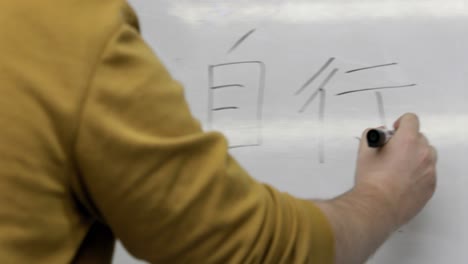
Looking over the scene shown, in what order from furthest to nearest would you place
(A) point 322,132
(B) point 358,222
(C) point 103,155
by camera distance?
(A) point 322,132
(B) point 358,222
(C) point 103,155

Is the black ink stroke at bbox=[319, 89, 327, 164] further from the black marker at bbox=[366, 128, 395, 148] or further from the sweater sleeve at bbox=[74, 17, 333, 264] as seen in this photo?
the sweater sleeve at bbox=[74, 17, 333, 264]

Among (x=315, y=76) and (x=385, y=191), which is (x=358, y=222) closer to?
(x=385, y=191)

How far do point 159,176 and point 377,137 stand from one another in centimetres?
26

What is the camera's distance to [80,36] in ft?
0.98

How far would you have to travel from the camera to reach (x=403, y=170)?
516 millimetres

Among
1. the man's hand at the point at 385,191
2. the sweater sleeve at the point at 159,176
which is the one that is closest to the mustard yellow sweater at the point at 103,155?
the sweater sleeve at the point at 159,176

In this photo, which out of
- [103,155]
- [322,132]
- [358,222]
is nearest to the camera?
[103,155]

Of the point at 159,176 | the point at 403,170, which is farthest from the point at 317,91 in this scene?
the point at 159,176

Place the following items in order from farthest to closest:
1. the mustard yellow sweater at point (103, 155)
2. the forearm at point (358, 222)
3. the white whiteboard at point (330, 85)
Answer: the white whiteboard at point (330, 85), the forearm at point (358, 222), the mustard yellow sweater at point (103, 155)

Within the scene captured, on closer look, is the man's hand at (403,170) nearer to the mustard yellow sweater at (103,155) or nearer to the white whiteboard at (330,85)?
the white whiteboard at (330,85)

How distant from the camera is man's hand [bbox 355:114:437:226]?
1.66 ft

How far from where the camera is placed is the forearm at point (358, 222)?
1.39ft

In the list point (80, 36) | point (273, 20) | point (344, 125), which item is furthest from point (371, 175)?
point (80, 36)

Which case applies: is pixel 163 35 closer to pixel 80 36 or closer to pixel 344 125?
pixel 344 125
